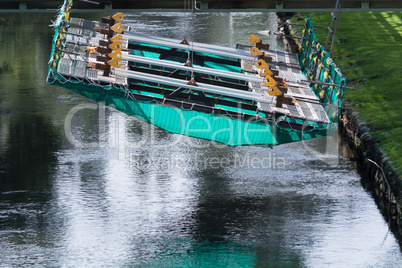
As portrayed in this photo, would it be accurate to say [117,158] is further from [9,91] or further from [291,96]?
[9,91]

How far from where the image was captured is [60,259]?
20.3 meters

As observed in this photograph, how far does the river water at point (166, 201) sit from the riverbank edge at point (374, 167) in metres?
0.46

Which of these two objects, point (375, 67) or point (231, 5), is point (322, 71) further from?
point (375, 67)

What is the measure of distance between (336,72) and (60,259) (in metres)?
11.0

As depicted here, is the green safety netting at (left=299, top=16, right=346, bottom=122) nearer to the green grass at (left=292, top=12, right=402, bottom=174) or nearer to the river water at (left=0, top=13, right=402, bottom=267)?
the green grass at (left=292, top=12, right=402, bottom=174)

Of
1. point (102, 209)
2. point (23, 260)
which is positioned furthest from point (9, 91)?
point (23, 260)

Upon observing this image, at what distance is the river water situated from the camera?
68.2ft

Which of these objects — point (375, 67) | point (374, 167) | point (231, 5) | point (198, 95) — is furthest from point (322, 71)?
point (375, 67)

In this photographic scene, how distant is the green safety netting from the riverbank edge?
2.67m

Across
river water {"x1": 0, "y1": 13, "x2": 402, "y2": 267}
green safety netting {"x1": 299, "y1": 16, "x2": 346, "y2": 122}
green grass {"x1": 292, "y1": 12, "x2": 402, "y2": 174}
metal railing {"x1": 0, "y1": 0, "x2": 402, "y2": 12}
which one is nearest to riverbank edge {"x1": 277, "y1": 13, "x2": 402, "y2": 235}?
green grass {"x1": 292, "y1": 12, "x2": 402, "y2": 174}

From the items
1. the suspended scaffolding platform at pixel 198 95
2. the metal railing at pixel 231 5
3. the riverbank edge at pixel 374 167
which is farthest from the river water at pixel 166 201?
the metal railing at pixel 231 5

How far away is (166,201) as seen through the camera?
2422 centimetres

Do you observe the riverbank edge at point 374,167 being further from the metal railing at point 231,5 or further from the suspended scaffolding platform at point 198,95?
the metal railing at point 231,5

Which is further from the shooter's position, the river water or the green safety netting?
the green safety netting
